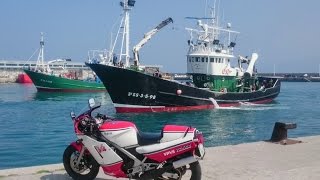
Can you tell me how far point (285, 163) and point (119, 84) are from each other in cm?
2308

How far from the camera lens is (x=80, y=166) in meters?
6.47

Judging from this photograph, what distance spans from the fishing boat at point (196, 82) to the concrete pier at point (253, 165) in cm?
2053

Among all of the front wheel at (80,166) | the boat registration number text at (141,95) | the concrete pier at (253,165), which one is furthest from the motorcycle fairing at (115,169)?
the boat registration number text at (141,95)

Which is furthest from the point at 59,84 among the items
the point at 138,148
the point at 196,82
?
the point at 138,148

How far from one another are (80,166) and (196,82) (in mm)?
29584

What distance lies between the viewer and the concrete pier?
691cm

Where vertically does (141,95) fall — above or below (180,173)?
below

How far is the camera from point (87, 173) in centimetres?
647

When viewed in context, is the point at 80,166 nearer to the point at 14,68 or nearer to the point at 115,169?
the point at 115,169

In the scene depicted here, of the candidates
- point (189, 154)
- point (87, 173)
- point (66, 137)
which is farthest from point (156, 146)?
point (66, 137)

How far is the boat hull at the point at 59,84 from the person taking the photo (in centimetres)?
6325

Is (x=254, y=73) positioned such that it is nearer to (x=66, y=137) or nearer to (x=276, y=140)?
(x=66, y=137)

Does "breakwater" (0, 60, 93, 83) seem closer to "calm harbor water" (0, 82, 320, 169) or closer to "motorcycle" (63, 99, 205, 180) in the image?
"calm harbor water" (0, 82, 320, 169)

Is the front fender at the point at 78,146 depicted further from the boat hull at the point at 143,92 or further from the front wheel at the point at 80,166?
the boat hull at the point at 143,92
